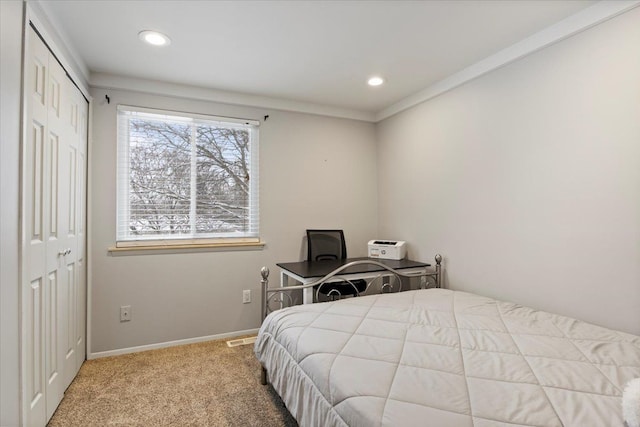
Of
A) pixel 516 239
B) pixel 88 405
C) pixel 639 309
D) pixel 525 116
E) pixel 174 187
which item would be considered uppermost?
pixel 525 116

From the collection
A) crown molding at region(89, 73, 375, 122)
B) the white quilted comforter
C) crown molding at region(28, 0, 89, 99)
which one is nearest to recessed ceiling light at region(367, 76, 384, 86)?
crown molding at region(89, 73, 375, 122)

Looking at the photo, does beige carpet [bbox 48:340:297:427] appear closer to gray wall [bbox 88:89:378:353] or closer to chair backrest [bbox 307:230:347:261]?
gray wall [bbox 88:89:378:353]

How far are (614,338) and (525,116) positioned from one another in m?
1.45

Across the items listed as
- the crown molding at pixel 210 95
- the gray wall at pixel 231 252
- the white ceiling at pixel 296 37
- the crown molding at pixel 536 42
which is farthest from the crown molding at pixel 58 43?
the crown molding at pixel 536 42

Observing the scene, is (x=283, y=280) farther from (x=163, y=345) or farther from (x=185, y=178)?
(x=185, y=178)

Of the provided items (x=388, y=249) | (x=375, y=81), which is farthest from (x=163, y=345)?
(x=375, y=81)

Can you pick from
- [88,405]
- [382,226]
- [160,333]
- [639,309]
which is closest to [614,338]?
[639,309]

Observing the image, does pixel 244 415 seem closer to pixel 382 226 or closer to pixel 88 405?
pixel 88 405

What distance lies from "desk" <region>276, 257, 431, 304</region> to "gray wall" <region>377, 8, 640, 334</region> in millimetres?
298

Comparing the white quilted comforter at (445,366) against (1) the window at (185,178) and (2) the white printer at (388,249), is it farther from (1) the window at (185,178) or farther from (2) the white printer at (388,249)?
(1) the window at (185,178)

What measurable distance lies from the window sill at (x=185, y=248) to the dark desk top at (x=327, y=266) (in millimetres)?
361

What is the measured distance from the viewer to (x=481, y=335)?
1.69 m

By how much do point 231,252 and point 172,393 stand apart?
51.5 inches

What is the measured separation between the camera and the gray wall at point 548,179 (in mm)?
1794
